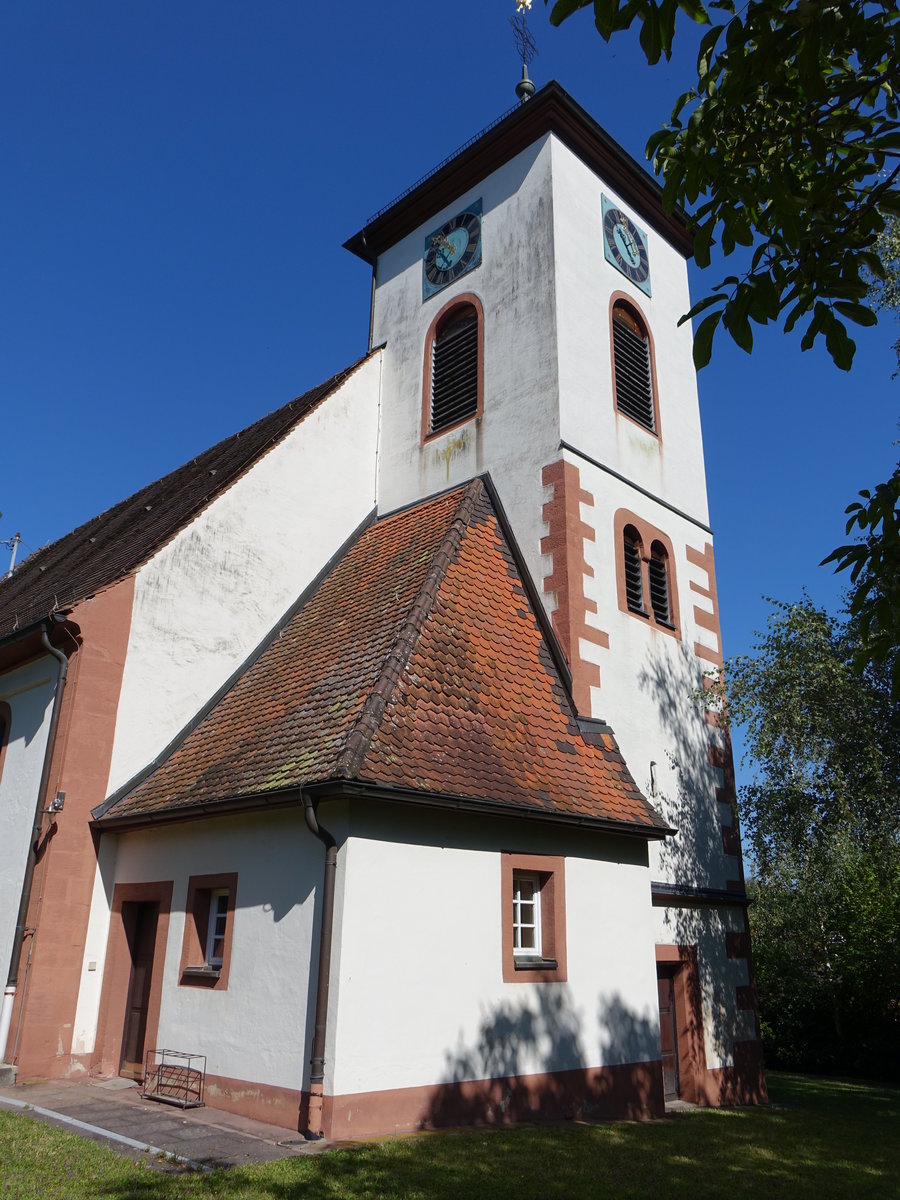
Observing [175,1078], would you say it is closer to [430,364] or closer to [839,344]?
[839,344]

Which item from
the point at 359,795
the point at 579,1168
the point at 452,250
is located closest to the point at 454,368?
the point at 452,250

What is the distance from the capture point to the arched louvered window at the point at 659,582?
14844 millimetres

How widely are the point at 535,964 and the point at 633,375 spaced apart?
10.2m

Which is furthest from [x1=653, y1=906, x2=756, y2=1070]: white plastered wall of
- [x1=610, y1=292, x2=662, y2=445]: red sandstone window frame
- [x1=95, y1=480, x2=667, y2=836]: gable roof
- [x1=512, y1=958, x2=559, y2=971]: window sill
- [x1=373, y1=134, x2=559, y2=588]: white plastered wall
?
[x1=610, y1=292, x2=662, y2=445]: red sandstone window frame

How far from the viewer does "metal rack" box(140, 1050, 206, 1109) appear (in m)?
9.56

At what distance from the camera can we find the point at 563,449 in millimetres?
13703

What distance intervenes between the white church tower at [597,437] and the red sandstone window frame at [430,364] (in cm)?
4

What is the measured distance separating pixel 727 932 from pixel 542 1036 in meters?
5.07

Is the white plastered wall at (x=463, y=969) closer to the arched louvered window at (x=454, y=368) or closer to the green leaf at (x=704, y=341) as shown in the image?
the green leaf at (x=704, y=341)

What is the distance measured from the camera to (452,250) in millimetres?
17484

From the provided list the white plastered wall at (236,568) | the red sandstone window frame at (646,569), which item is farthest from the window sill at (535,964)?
the white plastered wall at (236,568)

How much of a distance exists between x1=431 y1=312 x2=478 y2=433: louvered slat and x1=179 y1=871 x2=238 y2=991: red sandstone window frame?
28.3 ft

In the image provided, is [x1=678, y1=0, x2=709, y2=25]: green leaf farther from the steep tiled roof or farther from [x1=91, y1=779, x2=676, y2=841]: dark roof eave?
the steep tiled roof

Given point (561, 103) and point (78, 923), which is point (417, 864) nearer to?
point (78, 923)
